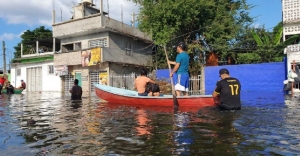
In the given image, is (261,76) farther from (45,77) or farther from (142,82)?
(45,77)

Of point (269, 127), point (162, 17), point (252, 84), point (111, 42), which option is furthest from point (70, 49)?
point (269, 127)

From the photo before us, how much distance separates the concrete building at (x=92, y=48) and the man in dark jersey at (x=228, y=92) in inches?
694

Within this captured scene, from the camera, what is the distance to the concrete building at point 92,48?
926 inches

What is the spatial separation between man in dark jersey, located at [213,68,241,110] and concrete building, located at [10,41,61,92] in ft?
78.3

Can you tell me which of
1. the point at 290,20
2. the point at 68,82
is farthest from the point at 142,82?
the point at 68,82

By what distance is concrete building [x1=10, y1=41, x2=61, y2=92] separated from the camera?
28.2m

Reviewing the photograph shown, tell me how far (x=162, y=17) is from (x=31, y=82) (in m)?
18.0

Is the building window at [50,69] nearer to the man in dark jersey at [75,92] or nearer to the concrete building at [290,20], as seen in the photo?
the man in dark jersey at [75,92]

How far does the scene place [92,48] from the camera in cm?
2344

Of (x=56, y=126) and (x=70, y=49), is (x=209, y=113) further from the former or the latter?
(x=70, y=49)

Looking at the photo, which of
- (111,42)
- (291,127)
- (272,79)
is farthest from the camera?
(111,42)

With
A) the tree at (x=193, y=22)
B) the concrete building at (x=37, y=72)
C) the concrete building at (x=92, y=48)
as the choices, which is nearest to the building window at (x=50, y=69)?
the concrete building at (x=37, y=72)

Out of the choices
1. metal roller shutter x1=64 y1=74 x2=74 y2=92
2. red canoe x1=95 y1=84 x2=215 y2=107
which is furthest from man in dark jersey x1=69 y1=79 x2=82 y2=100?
metal roller shutter x1=64 y1=74 x2=74 y2=92

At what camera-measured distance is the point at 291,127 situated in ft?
15.5
